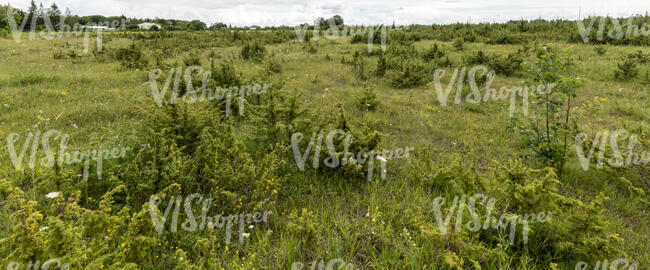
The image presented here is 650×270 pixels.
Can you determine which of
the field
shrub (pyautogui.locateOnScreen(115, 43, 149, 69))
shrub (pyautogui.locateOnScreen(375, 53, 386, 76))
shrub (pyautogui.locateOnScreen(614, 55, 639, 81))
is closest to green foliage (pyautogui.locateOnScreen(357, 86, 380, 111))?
the field

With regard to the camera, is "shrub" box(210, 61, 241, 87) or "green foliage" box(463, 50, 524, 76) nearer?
"shrub" box(210, 61, 241, 87)

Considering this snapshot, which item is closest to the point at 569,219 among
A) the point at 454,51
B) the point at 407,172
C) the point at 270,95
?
the point at 407,172

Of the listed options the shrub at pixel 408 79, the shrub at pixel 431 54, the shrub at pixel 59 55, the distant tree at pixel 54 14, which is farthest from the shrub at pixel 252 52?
the distant tree at pixel 54 14

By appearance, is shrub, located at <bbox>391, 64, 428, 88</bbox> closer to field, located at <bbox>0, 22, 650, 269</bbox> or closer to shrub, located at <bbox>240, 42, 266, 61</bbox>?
field, located at <bbox>0, 22, 650, 269</bbox>

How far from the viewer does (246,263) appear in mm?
2752

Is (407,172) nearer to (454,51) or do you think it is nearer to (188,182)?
(188,182)

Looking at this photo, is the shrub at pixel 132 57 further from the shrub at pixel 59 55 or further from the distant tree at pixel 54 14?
the distant tree at pixel 54 14

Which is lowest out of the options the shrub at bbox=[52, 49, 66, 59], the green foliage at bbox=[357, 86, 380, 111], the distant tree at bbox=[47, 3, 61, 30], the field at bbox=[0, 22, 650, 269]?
the field at bbox=[0, 22, 650, 269]

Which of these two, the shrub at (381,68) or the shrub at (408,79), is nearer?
the shrub at (408,79)

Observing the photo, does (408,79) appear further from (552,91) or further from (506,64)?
(552,91)

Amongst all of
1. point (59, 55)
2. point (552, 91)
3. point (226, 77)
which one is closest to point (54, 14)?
point (59, 55)

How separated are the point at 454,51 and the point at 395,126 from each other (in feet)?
35.5

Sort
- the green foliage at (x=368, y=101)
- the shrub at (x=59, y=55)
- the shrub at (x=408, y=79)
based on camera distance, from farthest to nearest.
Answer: the shrub at (x=59, y=55)
the shrub at (x=408, y=79)
the green foliage at (x=368, y=101)

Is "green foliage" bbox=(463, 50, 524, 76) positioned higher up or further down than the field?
higher up
